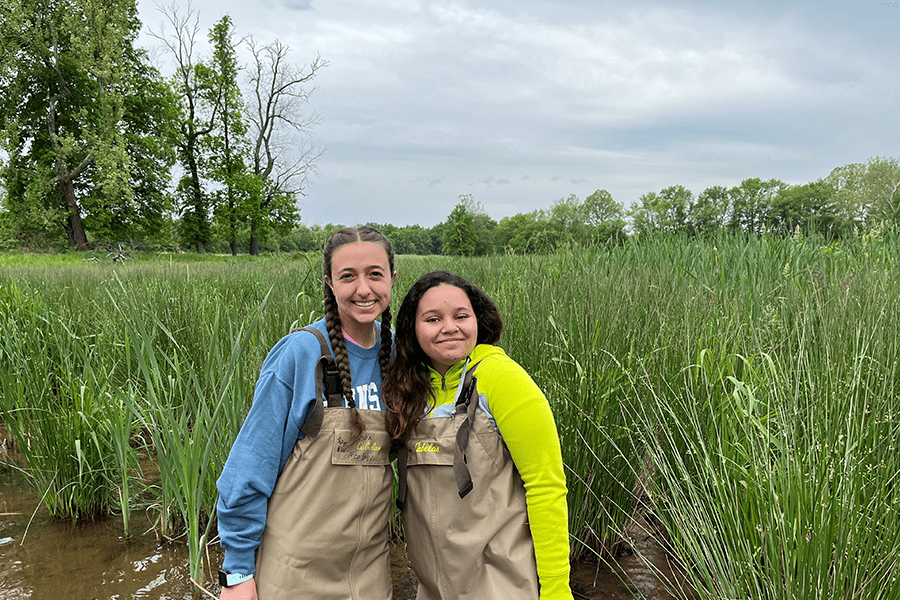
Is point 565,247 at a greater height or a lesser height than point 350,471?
greater

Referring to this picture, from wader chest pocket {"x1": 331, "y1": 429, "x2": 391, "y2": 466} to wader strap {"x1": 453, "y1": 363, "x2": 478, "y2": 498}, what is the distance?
0.81 ft

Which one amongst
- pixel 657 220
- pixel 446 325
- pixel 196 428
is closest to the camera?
pixel 446 325

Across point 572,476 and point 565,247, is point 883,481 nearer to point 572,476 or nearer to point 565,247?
point 572,476

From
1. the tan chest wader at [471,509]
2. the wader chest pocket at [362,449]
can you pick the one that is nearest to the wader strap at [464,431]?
the tan chest wader at [471,509]

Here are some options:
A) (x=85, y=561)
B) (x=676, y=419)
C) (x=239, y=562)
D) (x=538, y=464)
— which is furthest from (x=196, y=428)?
(x=676, y=419)

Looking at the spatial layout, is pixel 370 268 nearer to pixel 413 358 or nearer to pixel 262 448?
pixel 413 358

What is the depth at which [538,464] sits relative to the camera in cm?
141

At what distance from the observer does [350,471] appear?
1.50m

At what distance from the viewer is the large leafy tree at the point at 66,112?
22.7 metres

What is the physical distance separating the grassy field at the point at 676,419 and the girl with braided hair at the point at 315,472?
415mm

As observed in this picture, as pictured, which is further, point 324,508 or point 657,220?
point 657,220

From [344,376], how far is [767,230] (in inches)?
219

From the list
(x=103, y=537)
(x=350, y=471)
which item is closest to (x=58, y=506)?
(x=103, y=537)

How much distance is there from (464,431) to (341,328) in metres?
0.52
